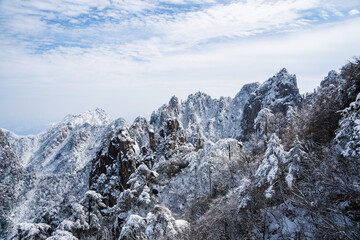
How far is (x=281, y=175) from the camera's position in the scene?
15.4m

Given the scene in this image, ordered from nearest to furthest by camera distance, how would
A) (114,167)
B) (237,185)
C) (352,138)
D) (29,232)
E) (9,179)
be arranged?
(352,138)
(29,232)
(237,185)
(114,167)
(9,179)

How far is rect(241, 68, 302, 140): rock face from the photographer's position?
88.8 meters

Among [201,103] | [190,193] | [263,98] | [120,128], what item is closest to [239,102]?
[201,103]

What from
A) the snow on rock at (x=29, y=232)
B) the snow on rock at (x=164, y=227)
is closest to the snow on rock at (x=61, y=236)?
the snow on rock at (x=29, y=232)

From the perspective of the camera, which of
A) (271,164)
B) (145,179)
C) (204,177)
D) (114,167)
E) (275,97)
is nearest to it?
(271,164)

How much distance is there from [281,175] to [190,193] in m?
13.9

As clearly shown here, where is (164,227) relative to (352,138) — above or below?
below

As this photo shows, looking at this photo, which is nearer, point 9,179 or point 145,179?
point 145,179

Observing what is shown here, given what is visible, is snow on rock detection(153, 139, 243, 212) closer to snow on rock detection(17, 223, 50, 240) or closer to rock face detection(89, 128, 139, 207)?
snow on rock detection(17, 223, 50, 240)

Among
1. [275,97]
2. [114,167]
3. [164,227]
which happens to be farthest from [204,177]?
[275,97]

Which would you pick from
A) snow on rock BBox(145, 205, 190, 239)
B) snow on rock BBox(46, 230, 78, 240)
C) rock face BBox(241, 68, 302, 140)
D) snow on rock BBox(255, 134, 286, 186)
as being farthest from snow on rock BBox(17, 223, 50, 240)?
rock face BBox(241, 68, 302, 140)

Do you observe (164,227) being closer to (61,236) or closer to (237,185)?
(61,236)

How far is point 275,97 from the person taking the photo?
9375 centimetres

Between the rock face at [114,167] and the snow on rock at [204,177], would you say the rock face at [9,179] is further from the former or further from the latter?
the snow on rock at [204,177]
